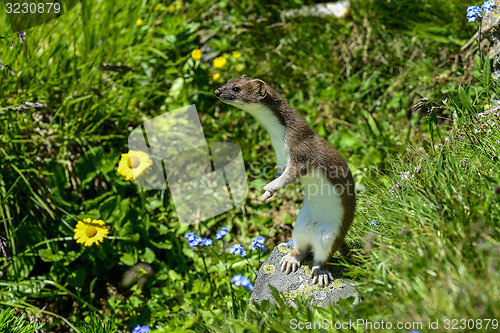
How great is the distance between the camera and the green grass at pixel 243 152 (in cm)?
234

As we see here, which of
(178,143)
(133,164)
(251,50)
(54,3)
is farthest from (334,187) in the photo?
(54,3)

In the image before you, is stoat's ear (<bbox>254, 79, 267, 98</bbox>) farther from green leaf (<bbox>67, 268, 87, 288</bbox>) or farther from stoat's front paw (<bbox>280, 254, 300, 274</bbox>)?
green leaf (<bbox>67, 268, 87, 288</bbox>)

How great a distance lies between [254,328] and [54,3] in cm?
461

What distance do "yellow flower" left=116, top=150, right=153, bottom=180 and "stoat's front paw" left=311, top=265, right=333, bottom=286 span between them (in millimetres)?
1682

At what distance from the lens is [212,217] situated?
4551 millimetres

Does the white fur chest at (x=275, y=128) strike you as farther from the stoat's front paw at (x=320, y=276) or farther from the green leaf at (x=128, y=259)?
the green leaf at (x=128, y=259)

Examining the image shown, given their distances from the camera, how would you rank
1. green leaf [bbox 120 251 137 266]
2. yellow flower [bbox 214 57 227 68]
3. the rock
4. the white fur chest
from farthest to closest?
yellow flower [bbox 214 57 227 68] → green leaf [bbox 120 251 137 266] → the white fur chest → the rock

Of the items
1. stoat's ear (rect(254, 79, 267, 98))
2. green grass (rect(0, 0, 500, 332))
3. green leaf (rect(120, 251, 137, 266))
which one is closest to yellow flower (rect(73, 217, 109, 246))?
green grass (rect(0, 0, 500, 332))

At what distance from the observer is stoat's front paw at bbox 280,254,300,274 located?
3039 mm

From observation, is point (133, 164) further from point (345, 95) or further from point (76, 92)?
point (345, 95)

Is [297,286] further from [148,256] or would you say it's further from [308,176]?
[148,256]

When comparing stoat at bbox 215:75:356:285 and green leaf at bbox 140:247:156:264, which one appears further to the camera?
green leaf at bbox 140:247:156:264

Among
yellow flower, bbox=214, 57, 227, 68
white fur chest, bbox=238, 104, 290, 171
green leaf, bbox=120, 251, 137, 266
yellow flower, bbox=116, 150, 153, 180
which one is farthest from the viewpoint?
yellow flower, bbox=214, 57, 227, 68

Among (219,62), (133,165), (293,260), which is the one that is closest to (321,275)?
(293,260)
